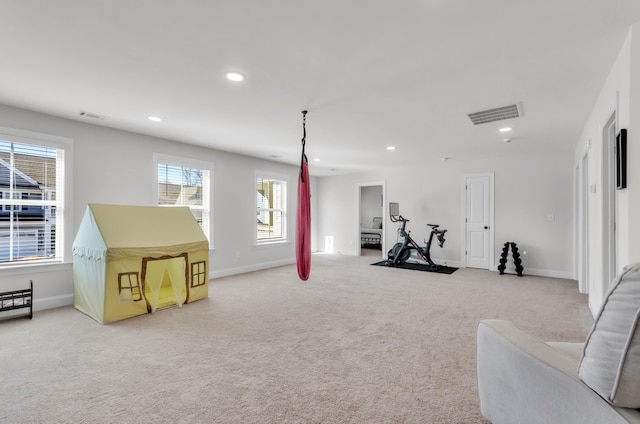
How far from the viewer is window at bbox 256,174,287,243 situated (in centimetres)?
689

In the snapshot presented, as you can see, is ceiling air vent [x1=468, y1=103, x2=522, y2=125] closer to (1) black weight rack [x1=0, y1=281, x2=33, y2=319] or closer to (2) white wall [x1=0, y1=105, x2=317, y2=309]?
(2) white wall [x1=0, y1=105, x2=317, y2=309]

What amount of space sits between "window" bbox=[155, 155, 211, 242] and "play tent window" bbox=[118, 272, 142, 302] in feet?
5.42

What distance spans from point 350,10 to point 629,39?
1.88 meters

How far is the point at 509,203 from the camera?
6406 millimetres

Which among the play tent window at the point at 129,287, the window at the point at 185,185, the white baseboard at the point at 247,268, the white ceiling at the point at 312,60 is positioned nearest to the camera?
the white ceiling at the point at 312,60

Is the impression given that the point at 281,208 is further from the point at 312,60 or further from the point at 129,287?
the point at 312,60

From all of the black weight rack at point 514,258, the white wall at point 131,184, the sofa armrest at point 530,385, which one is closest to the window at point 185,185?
the white wall at point 131,184

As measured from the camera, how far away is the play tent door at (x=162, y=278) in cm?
384

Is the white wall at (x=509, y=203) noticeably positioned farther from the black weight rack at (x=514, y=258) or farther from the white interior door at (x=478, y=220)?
the black weight rack at (x=514, y=258)

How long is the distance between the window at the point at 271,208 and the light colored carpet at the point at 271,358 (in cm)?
251

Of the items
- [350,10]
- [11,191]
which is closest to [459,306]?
[350,10]

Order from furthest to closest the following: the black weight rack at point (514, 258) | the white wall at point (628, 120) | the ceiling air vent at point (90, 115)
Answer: the black weight rack at point (514, 258) < the ceiling air vent at point (90, 115) < the white wall at point (628, 120)

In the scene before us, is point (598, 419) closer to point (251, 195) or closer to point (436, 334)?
point (436, 334)

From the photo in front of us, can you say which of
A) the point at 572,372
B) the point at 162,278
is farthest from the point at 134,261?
the point at 572,372
